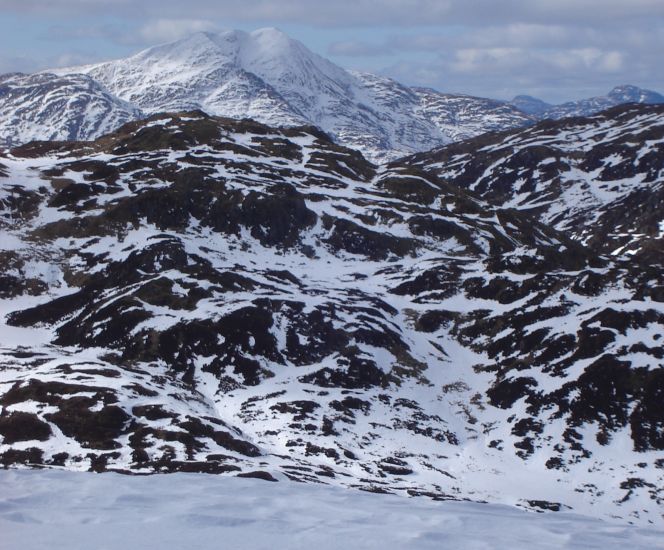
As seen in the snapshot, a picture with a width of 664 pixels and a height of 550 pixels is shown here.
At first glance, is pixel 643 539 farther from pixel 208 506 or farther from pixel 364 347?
pixel 364 347

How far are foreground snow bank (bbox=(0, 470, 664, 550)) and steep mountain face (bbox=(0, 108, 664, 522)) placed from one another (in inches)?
1588

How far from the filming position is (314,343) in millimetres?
97875

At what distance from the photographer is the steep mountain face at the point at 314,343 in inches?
2776

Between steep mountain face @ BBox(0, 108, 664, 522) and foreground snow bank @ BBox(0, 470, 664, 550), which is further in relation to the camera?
steep mountain face @ BBox(0, 108, 664, 522)

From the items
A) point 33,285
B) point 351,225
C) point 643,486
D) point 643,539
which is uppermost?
point 351,225

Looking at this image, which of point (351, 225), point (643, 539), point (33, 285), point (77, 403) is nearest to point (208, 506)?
point (643, 539)

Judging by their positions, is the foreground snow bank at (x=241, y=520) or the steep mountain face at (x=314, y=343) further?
the steep mountain face at (x=314, y=343)

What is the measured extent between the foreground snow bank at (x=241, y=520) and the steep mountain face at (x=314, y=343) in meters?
40.3

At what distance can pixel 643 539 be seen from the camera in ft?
53.8

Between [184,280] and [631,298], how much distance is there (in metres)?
61.0

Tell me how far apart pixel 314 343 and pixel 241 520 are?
3281 inches

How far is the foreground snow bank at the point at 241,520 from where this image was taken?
534 inches

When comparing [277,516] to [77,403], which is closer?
[277,516]

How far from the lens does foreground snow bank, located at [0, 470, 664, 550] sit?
44.5 feet
